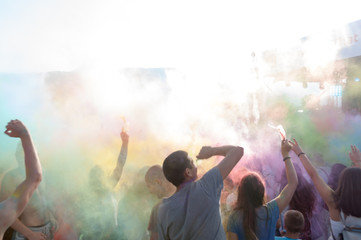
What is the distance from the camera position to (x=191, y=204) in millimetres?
1878

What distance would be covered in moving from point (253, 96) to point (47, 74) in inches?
157

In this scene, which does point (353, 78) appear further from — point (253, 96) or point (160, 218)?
point (160, 218)

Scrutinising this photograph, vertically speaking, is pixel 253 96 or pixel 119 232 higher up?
pixel 253 96

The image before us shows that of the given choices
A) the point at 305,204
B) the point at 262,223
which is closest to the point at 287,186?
the point at 262,223

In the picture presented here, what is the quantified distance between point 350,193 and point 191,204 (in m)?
1.38

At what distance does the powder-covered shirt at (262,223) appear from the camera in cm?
224

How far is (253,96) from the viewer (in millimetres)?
6688

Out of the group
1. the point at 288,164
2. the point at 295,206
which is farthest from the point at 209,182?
the point at 295,206

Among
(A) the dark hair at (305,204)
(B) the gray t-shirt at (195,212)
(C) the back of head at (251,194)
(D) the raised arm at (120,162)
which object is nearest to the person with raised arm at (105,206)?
(D) the raised arm at (120,162)

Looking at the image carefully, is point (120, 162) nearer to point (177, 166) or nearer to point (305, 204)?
point (177, 166)

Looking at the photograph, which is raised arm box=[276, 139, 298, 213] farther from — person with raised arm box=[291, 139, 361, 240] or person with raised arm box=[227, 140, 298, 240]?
person with raised arm box=[291, 139, 361, 240]

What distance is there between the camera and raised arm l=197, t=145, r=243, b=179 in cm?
199

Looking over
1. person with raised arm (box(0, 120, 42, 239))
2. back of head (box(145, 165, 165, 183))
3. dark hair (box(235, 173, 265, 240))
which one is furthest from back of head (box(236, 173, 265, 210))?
person with raised arm (box(0, 120, 42, 239))

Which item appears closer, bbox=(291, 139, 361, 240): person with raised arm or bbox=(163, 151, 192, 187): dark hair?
bbox=(163, 151, 192, 187): dark hair
